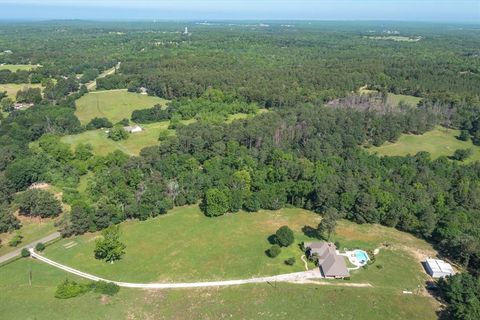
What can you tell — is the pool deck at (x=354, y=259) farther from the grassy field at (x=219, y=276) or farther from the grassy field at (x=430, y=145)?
the grassy field at (x=430, y=145)

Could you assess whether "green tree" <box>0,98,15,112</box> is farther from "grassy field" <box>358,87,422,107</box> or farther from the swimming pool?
"grassy field" <box>358,87,422,107</box>

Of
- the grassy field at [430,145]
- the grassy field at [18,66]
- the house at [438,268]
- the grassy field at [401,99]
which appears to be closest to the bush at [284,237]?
the house at [438,268]

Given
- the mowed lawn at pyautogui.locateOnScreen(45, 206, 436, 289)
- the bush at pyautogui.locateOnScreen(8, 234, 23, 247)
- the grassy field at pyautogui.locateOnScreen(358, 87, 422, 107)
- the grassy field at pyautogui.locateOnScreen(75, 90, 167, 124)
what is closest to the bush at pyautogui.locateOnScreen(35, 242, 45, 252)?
the mowed lawn at pyautogui.locateOnScreen(45, 206, 436, 289)

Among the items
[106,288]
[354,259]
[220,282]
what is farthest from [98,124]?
[354,259]

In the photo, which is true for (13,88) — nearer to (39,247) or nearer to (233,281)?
(39,247)

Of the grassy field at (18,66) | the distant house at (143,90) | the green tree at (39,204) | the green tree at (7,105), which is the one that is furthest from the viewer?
the grassy field at (18,66)

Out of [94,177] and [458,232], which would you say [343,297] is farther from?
[94,177]

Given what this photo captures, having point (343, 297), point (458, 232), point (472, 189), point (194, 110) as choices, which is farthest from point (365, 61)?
point (343, 297)
